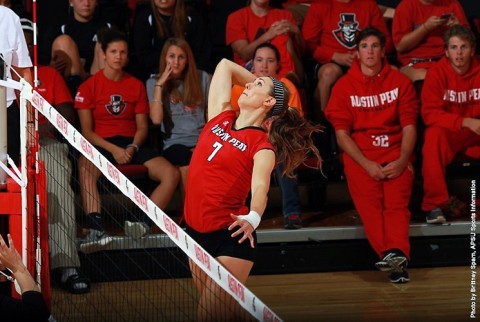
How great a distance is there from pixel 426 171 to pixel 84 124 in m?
2.69

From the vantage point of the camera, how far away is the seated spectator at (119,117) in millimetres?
7586

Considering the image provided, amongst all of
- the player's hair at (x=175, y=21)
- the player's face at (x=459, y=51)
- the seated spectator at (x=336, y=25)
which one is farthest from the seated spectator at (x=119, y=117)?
the player's face at (x=459, y=51)

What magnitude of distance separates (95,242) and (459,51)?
10.8ft

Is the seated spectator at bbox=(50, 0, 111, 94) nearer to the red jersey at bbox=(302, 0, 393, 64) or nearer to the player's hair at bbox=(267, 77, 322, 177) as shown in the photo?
the red jersey at bbox=(302, 0, 393, 64)

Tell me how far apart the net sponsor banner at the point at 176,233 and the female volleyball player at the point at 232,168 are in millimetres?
350

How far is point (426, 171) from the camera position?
779 cm

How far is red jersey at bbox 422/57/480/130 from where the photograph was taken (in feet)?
26.0

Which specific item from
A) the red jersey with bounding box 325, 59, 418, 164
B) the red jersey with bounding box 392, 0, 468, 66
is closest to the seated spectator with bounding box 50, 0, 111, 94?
the red jersey with bounding box 325, 59, 418, 164

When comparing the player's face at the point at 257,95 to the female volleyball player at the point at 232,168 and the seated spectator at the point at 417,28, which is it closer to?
the female volleyball player at the point at 232,168

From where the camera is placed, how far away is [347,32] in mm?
8641

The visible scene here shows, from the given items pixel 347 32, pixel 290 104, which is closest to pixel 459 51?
pixel 347 32

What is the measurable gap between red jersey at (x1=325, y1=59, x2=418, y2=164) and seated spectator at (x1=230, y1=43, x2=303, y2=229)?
1.26 feet

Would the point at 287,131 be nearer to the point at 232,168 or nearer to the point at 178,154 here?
the point at 232,168

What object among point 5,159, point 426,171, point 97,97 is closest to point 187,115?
point 97,97
